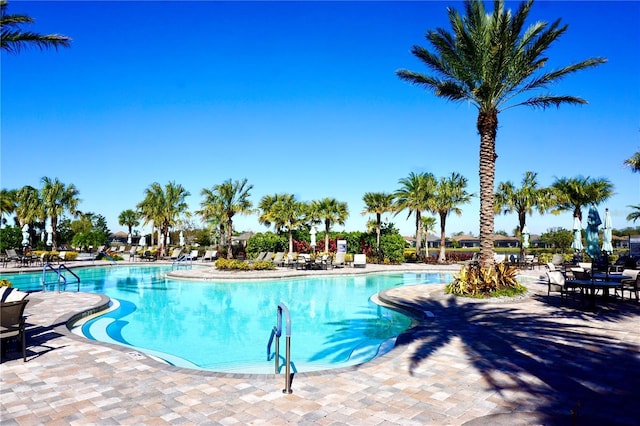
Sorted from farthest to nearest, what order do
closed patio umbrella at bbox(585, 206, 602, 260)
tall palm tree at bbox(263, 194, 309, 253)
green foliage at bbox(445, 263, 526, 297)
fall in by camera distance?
1. tall palm tree at bbox(263, 194, 309, 253)
2. closed patio umbrella at bbox(585, 206, 602, 260)
3. green foliage at bbox(445, 263, 526, 297)

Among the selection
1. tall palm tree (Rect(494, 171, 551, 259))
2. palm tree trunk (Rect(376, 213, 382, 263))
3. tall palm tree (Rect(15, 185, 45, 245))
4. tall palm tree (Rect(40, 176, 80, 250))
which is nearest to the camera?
tall palm tree (Rect(494, 171, 551, 259))

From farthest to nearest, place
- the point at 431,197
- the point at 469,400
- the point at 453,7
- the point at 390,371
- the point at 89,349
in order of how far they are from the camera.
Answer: the point at 431,197
the point at 453,7
the point at 89,349
the point at 390,371
the point at 469,400

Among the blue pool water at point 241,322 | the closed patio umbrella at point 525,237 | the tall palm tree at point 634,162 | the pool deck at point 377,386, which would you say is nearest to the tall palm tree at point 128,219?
the blue pool water at point 241,322

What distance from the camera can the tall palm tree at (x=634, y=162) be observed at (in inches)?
805

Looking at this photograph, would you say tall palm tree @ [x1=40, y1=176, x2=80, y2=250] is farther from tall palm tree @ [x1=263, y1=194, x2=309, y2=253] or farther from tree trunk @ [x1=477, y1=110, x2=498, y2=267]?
tree trunk @ [x1=477, y1=110, x2=498, y2=267]

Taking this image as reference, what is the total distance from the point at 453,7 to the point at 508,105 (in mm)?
3857

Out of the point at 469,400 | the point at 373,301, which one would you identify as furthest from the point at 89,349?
the point at 373,301

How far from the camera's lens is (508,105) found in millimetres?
14547

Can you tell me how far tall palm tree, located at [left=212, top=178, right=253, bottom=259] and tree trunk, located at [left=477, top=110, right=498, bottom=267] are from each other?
73.2 ft

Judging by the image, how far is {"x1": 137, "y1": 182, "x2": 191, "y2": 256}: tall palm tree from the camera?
128 feet

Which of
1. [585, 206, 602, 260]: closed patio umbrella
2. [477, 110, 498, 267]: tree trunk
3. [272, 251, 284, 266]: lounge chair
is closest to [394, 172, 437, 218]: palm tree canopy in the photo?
[272, 251, 284, 266]: lounge chair

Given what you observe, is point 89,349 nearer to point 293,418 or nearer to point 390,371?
point 293,418

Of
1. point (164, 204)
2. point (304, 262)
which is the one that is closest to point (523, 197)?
point (304, 262)

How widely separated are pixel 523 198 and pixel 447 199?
5.60m
